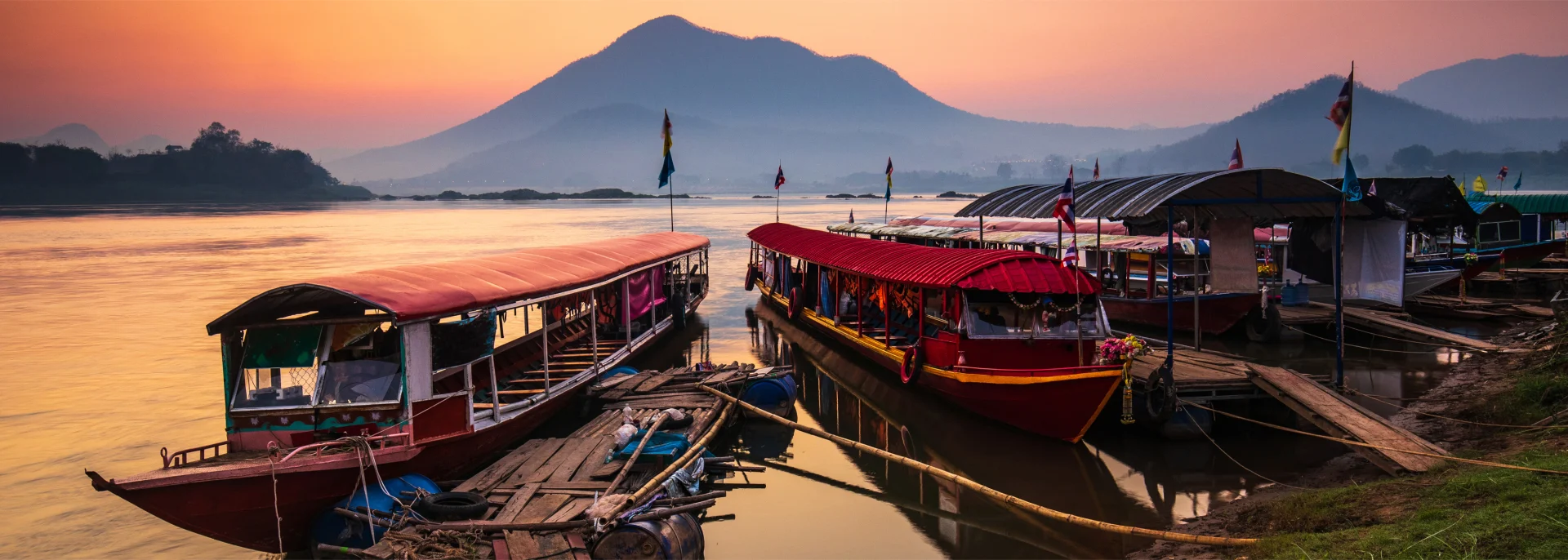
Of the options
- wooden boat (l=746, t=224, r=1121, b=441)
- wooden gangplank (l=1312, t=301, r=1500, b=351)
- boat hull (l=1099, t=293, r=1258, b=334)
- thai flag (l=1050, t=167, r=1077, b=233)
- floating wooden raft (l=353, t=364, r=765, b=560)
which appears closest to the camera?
floating wooden raft (l=353, t=364, r=765, b=560)

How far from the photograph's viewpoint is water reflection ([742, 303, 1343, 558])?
34.6 ft

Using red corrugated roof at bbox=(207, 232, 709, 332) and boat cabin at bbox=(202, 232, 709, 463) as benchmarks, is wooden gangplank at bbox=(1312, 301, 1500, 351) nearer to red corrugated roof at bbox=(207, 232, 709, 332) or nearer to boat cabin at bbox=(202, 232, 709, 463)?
red corrugated roof at bbox=(207, 232, 709, 332)

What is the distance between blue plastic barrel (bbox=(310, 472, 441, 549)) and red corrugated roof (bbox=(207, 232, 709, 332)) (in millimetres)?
1900

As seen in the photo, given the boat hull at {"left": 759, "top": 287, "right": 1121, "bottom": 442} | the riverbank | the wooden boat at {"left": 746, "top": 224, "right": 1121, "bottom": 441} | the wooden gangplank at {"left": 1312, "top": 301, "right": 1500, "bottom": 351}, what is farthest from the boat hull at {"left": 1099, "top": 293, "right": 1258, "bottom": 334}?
the boat hull at {"left": 759, "top": 287, "right": 1121, "bottom": 442}

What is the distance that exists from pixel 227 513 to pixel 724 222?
89137 mm

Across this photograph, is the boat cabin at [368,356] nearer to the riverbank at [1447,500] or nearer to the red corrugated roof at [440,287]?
the red corrugated roof at [440,287]

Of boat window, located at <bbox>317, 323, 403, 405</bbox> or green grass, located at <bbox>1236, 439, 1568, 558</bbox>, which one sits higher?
boat window, located at <bbox>317, 323, 403, 405</bbox>

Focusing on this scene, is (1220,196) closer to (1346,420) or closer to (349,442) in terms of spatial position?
(1346,420)

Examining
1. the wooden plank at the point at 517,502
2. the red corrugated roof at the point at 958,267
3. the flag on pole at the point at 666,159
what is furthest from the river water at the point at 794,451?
the flag on pole at the point at 666,159

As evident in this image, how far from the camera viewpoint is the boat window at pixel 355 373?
10.2 meters

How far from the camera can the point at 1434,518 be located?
7.79 metres

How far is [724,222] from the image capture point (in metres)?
97.5

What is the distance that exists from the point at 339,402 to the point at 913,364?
29.9 ft

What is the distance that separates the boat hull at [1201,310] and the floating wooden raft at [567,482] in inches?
432
